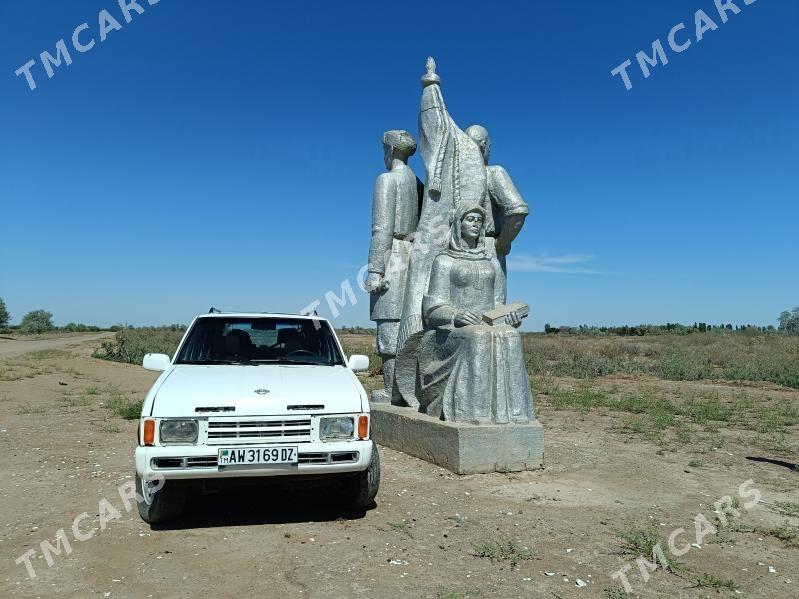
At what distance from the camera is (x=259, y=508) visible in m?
5.13

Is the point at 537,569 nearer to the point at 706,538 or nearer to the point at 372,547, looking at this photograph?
the point at 372,547

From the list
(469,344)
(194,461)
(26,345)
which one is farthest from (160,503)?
(26,345)

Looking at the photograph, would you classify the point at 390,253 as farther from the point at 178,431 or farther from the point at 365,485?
the point at 178,431

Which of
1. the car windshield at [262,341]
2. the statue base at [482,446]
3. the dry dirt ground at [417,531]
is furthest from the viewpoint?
the statue base at [482,446]

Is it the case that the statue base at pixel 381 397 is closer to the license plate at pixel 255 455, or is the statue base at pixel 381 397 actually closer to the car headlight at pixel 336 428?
the car headlight at pixel 336 428

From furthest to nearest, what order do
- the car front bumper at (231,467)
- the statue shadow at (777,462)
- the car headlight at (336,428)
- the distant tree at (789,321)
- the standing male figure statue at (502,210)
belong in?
the distant tree at (789,321) → the standing male figure statue at (502,210) → the statue shadow at (777,462) → the car headlight at (336,428) → the car front bumper at (231,467)

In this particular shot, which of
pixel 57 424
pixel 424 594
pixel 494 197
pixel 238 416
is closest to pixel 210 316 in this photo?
pixel 238 416

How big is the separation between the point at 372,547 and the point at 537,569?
111 centimetres

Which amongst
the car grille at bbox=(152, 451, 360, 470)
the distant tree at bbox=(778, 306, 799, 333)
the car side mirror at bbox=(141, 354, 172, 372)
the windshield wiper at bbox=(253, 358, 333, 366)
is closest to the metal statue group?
the windshield wiper at bbox=(253, 358, 333, 366)

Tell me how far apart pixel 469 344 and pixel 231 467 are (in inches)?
120

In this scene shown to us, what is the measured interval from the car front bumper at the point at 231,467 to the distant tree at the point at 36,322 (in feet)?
205

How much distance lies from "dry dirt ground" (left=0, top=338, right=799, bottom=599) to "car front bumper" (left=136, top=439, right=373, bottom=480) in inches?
19.5

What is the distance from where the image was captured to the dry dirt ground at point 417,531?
3.69m

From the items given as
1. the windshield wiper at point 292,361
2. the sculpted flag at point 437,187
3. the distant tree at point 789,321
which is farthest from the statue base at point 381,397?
the distant tree at point 789,321
